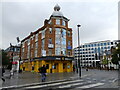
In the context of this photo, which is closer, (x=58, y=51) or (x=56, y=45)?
(x=58, y=51)

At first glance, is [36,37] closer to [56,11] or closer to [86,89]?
[56,11]

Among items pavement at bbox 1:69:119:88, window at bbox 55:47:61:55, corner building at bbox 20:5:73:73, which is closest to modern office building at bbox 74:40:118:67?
corner building at bbox 20:5:73:73

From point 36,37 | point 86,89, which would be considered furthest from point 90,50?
point 86,89

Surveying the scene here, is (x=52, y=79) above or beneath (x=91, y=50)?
beneath

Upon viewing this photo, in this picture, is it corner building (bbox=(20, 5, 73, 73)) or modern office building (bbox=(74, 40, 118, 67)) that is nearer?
corner building (bbox=(20, 5, 73, 73))

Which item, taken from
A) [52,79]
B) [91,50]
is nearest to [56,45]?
[52,79]

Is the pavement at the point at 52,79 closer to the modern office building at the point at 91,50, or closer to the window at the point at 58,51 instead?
the window at the point at 58,51

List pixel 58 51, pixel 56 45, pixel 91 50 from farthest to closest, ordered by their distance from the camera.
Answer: pixel 91 50 < pixel 56 45 < pixel 58 51

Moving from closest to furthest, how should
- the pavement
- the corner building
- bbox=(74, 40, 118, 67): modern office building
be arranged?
the pavement < the corner building < bbox=(74, 40, 118, 67): modern office building

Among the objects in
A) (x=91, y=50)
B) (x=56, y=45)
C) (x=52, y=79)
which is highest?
(x=56, y=45)

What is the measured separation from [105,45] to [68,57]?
8641 centimetres

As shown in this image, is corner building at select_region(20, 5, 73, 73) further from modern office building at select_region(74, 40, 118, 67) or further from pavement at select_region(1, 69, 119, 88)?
modern office building at select_region(74, 40, 118, 67)

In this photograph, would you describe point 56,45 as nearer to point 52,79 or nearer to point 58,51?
point 58,51

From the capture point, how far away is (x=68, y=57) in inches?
1538
